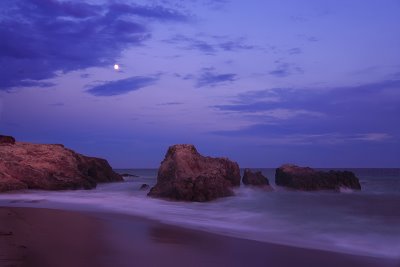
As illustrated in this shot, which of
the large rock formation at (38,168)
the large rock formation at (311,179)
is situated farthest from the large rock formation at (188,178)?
the large rock formation at (311,179)

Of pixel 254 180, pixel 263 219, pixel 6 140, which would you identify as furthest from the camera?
pixel 254 180

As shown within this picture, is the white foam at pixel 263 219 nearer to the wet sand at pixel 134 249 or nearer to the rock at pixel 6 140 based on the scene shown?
the wet sand at pixel 134 249

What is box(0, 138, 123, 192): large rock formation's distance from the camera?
1919cm

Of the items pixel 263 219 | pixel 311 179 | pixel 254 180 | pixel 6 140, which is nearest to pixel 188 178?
pixel 263 219

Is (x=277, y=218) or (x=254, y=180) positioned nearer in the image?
(x=277, y=218)

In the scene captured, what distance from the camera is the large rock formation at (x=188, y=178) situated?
1612cm

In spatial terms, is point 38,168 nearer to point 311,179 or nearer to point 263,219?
point 263,219

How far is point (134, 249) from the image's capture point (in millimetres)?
7027

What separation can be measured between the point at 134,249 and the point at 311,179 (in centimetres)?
1883

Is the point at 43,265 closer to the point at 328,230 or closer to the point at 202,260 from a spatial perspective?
the point at 202,260

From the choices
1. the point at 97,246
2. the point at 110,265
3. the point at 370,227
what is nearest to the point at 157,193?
the point at 370,227

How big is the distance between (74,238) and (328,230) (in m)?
5.82

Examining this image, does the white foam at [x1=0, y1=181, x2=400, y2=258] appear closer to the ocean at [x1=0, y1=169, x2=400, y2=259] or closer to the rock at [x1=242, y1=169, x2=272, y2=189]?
the ocean at [x1=0, y1=169, x2=400, y2=259]

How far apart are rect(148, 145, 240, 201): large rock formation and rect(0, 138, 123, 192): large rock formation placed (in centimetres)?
559
